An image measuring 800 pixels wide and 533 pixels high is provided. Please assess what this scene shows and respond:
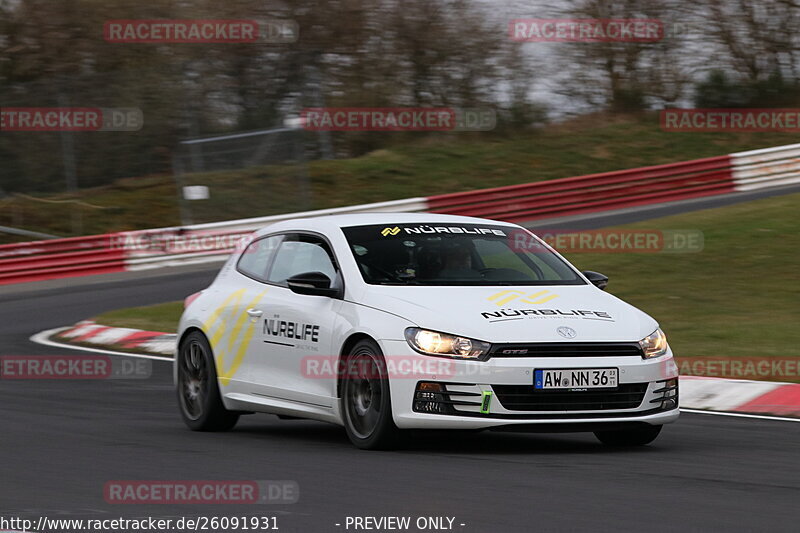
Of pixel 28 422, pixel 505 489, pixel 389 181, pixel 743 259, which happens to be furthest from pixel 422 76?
pixel 505 489

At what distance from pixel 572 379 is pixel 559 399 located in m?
0.13

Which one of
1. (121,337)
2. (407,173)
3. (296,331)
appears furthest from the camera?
(407,173)

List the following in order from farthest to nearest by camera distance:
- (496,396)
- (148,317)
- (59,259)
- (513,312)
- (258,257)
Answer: (59,259) → (148,317) → (258,257) → (513,312) → (496,396)

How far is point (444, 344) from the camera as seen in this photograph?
794cm

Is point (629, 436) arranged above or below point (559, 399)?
below

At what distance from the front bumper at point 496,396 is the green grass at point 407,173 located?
17539mm

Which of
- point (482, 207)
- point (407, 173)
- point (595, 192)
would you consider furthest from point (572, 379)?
point (407, 173)

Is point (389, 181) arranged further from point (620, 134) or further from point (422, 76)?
point (620, 134)

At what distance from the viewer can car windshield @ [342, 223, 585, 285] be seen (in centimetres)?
877

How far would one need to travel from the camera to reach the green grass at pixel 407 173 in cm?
2530

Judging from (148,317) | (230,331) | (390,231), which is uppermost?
(390,231)

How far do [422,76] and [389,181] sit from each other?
3.41 m

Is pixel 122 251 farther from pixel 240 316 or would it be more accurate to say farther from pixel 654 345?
pixel 654 345

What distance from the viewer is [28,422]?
10.0m
